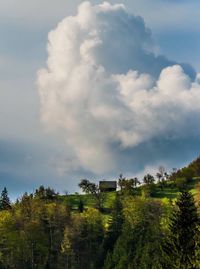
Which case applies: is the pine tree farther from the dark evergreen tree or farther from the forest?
the dark evergreen tree

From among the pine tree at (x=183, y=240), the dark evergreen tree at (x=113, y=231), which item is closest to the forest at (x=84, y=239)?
the dark evergreen tree at (x=113, y=231)

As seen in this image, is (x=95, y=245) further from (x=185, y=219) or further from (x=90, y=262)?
(x=185, y=219)

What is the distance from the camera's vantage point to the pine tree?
10756 cm

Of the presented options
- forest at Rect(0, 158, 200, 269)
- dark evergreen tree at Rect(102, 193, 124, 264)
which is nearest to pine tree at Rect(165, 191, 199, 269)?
forest at Rect(0, 158, 200, 269)

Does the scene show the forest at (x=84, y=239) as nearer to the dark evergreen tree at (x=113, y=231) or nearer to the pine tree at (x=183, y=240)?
the dark evergreen tree at (x=113, y=231)

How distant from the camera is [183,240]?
108m

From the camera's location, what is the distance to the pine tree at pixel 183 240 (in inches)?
4235

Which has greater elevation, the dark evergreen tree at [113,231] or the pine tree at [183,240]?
the dark evergreen tree at [113,231]

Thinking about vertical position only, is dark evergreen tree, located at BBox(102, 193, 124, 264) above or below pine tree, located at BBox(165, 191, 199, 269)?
above

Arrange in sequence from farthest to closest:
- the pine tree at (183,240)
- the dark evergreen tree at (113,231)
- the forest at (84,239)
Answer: the dark evergreen tree at (113,231), the forest at (84,239), the pine tree at (183,240)

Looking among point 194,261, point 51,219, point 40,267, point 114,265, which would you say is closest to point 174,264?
point 194,261

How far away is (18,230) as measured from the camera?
625 ft

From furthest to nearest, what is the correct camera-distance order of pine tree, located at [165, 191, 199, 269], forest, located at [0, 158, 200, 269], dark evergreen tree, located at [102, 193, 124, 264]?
dark evergreen tree, located at [102, 193, 124, 264] → forest, located at [0, 158, 200, 269] → pine tree, located at [165, 191, 199, 269]

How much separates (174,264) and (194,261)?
3621mm
